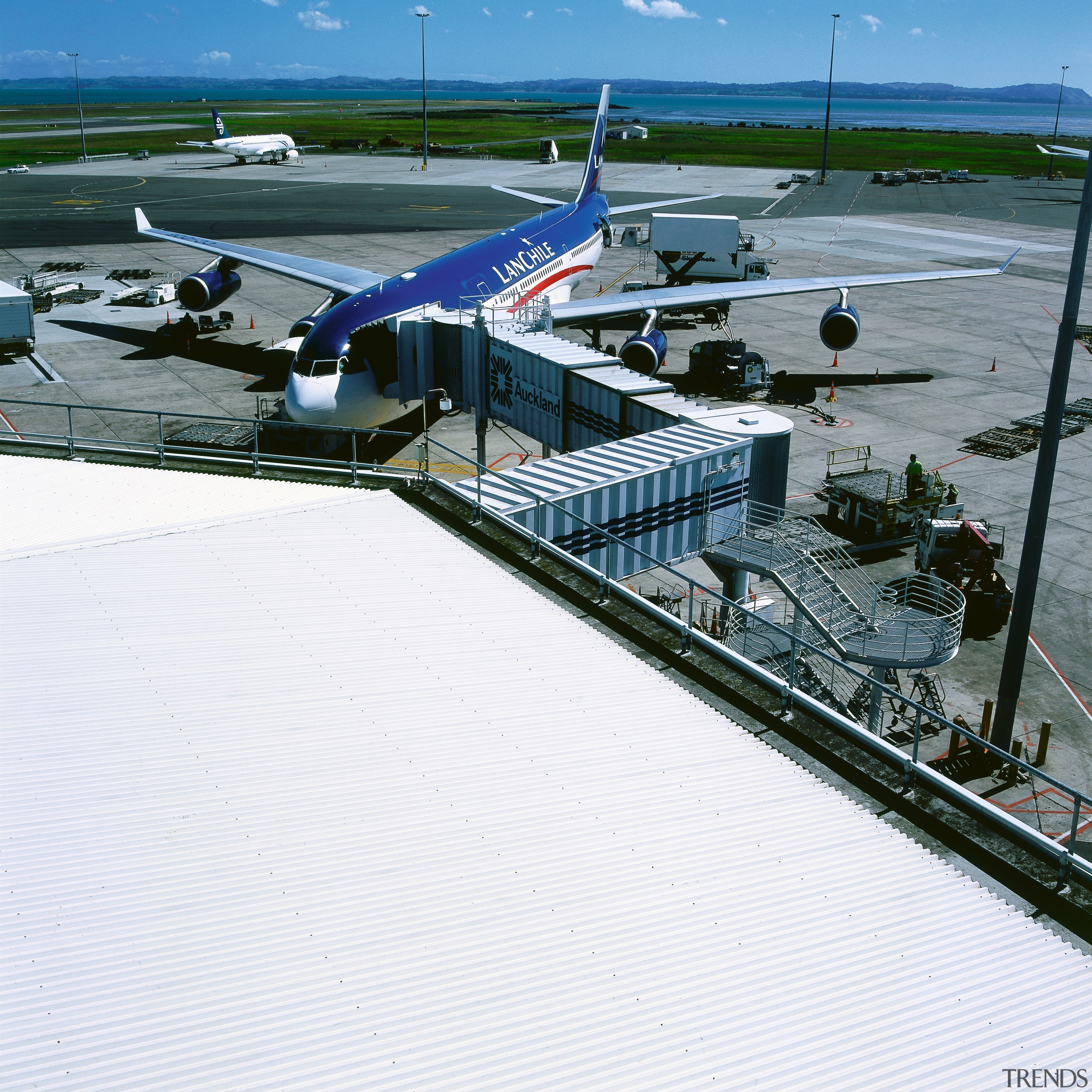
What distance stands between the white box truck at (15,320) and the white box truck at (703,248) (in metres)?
38.2

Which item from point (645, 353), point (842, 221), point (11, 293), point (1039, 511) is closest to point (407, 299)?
point (645, 353)

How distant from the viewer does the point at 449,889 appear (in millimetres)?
11078

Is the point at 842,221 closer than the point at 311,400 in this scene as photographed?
No

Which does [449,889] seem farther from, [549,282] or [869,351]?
[869,351]

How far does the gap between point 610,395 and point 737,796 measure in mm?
16174

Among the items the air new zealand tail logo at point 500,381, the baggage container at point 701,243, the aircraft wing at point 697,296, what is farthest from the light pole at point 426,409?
the baggage container at point 701,243

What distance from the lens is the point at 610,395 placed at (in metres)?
27.5

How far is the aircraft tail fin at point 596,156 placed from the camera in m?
58.2

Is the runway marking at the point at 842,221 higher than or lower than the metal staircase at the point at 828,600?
higher

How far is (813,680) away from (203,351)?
39.7 metres

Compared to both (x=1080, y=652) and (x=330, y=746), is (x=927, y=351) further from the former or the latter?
(x=330, y=746)

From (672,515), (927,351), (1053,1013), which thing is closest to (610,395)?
(672,515)

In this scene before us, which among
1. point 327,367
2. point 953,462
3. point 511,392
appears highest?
point 327,367

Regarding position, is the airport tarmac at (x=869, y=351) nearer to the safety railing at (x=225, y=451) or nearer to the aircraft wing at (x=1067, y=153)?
the safety railing at (x=225, y=451)
